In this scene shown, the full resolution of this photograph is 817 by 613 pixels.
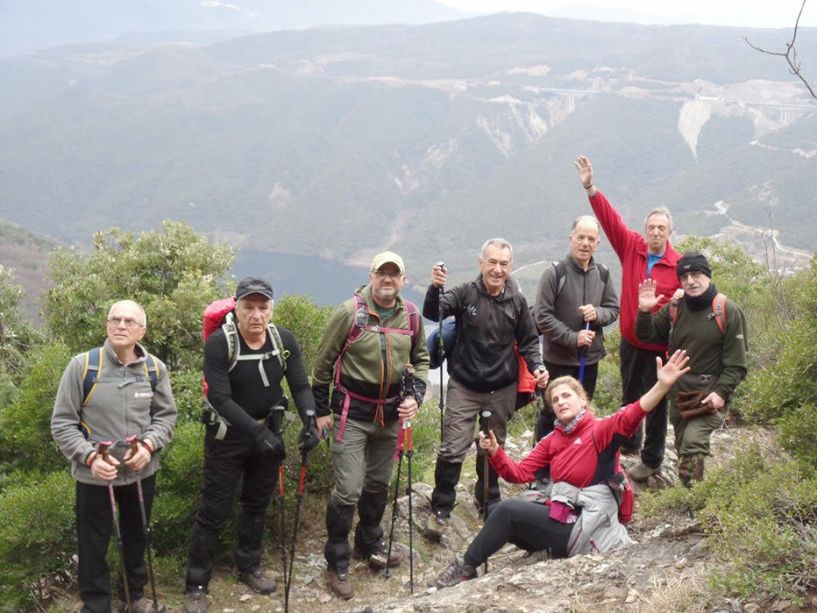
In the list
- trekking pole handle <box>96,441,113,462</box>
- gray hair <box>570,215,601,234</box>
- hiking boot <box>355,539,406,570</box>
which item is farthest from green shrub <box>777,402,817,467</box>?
trekking pole handle <box>96,441,113,462</box>

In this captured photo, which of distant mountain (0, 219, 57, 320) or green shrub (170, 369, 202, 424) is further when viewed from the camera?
distant mountain (0, 219, 57, 320)

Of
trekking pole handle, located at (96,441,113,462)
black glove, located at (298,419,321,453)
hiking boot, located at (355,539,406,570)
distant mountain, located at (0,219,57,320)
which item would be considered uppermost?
trekking pole handle, located at (96,441,113,462)

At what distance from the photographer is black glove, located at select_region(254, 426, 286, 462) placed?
17.5 ft

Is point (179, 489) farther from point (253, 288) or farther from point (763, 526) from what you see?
point (763, 526)

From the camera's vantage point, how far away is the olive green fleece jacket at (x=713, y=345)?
237 inches

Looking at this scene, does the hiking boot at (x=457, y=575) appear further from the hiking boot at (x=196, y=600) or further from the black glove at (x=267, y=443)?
the hiking boot at (x=196, y=600)

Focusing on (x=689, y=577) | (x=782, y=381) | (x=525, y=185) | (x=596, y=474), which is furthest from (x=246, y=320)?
(x=525, y=185)

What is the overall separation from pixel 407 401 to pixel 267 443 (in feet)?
3.80

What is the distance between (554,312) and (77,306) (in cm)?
891

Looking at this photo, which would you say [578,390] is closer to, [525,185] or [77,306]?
[77,306]

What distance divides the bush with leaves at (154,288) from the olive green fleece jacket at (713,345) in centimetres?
721

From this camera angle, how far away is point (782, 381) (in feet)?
16.2

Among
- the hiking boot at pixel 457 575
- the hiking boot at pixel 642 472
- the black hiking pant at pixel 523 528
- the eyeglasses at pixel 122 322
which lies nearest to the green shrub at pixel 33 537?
the eyeglasses at pixel 122 322

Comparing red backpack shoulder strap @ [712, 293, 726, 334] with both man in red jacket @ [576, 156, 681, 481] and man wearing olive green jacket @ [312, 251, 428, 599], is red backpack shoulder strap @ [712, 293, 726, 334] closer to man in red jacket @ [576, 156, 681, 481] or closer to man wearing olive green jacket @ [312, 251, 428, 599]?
man in red jacket @ [576, 156, 681, 481]
